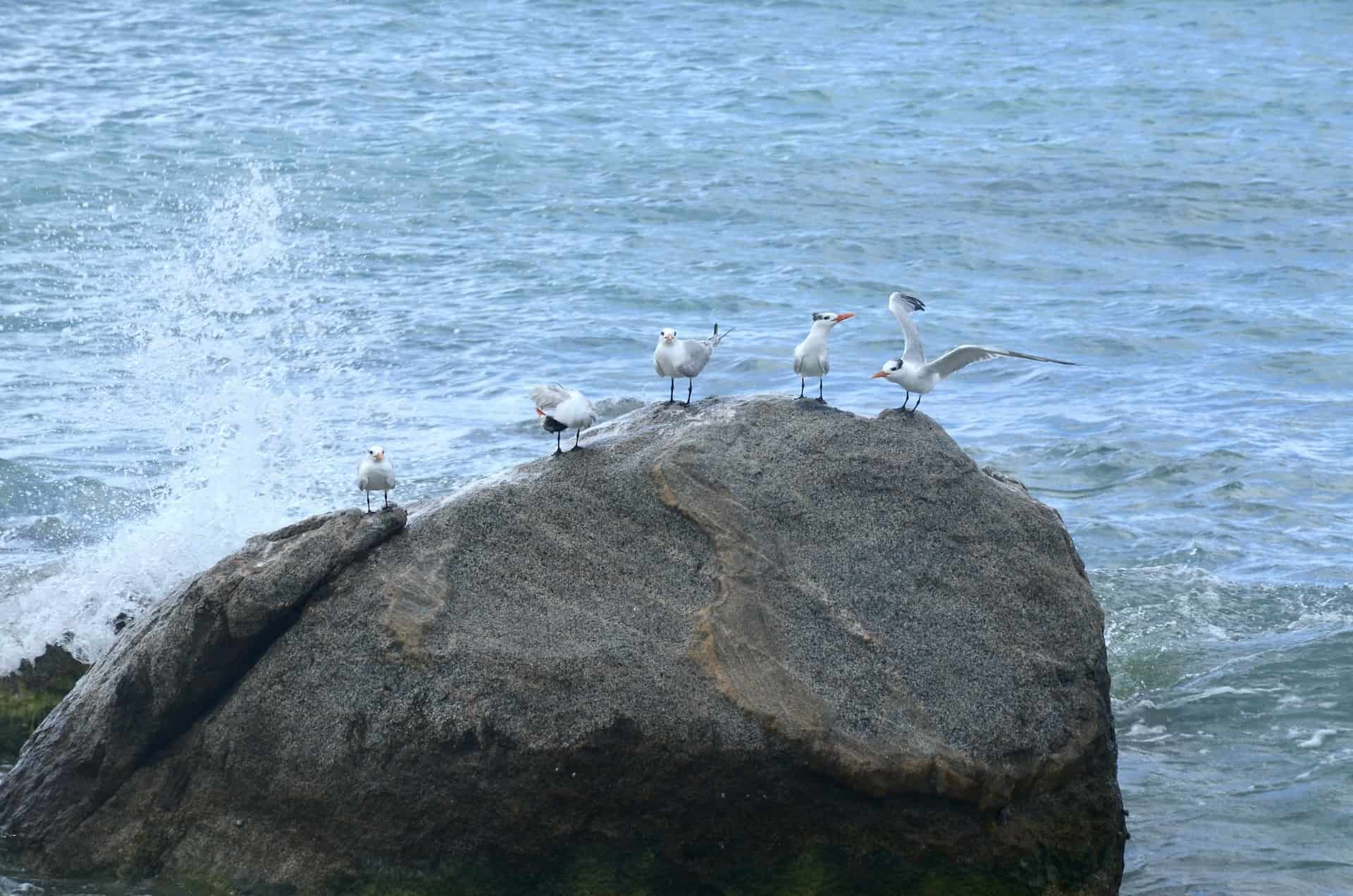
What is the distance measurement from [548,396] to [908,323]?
1.85m

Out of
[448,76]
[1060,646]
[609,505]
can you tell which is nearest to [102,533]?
[609,505]

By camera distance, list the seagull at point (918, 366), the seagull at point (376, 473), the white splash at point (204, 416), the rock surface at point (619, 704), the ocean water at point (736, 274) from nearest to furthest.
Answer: the rock surface at point (619, 704)
the seagull at point (376, 473)
the seagull at point (918, 366)
the white splash at point (204, 416)
the ocean water at point (736, 274)

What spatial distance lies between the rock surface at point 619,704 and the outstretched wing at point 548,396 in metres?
0.32

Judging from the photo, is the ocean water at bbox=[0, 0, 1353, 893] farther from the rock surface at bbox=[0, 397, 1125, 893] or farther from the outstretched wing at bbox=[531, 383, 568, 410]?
the outstretched wing at bbox=[531, 383, 568, 410]

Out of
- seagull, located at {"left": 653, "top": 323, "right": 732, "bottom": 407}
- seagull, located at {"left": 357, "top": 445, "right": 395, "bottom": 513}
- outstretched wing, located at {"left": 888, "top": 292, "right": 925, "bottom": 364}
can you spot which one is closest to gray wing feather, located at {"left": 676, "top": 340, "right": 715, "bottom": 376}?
seagull, located at {"left": 653, "top": 323, "right": 732, "bottom": 407}

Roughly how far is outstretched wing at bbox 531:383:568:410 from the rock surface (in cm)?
32

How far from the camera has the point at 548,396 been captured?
657 centimetres

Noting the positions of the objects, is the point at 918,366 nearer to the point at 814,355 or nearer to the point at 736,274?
the point at 814,355

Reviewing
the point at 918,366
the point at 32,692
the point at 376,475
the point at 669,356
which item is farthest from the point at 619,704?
the point at 32,692

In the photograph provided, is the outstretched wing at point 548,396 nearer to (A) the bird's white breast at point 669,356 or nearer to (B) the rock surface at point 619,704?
(B) the rock surface at point 619,704

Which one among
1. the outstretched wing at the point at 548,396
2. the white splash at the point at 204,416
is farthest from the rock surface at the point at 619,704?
the white splash at the point at 204,416

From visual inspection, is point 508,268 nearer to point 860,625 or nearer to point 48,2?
point 860,625

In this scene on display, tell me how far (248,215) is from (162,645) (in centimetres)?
1590

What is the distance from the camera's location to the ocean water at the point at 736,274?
29.0ft
